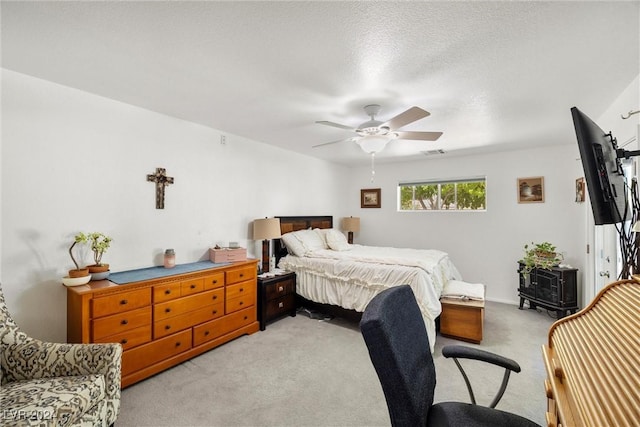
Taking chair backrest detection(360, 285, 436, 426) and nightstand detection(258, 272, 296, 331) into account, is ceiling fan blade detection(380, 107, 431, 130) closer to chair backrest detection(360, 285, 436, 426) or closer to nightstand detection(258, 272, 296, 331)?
chair backrest detection(360, 285, 436, 426)

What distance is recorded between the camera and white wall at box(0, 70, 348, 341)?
2115 mm

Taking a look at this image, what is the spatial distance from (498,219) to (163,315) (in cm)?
488

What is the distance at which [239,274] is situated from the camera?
3.26m

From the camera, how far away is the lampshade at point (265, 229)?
378 cm

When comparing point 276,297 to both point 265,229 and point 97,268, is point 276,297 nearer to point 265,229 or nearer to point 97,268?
point 265,229

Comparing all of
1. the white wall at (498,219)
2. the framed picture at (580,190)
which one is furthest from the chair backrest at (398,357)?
the white wall at (498,219)

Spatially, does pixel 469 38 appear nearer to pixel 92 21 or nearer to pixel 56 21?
pixel 92 21

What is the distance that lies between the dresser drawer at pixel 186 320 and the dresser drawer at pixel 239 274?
28 centimetres

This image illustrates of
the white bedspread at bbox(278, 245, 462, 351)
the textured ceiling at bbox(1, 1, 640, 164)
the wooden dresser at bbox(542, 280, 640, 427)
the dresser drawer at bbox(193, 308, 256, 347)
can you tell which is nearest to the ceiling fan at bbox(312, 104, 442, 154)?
the textured ceiling at bbox(1, 1, 640, 164)

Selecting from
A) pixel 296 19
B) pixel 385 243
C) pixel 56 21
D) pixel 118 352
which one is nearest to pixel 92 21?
pixel 56 21

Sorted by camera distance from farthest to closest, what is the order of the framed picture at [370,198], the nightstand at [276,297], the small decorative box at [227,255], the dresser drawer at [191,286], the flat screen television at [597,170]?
the framed picture at [370,198], the nightstand at [276,297], the small decorative box at [227,255], the dresser drawer at [191,286], the flat screen television at [597,170]

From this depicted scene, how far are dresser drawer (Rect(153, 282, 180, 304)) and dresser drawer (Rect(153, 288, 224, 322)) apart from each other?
0.04 metres

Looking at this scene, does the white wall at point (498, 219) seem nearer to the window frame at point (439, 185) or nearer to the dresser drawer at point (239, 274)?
the window frame at point (439, 185)

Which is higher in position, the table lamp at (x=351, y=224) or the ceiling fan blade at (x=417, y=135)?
the ceiling fan blade at (x=417, y=135)
